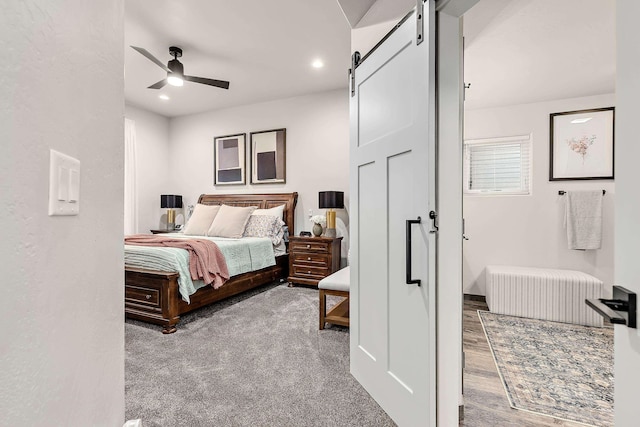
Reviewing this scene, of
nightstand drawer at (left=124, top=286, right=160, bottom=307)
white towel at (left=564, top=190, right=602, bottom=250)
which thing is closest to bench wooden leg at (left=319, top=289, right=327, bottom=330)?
nightstand drawer at (left=124, top=286, right=160, bottom=307)

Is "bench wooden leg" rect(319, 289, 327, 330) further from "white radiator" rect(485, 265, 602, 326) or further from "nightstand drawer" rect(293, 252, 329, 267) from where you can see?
"white radiator" rect(485, 265, 602, 326)

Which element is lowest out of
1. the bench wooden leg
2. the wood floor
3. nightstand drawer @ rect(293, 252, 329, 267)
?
the wood floor

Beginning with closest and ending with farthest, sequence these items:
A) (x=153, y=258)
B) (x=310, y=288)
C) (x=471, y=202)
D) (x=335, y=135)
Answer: (x=153, y=258), (x=471, y=202), (x=310, y=288), (x=335, y=135)

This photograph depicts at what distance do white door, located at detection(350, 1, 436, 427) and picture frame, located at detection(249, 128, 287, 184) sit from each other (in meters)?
3.14

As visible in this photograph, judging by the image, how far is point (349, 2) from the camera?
6.55 feet

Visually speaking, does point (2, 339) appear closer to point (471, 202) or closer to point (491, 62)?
point (491, 62)

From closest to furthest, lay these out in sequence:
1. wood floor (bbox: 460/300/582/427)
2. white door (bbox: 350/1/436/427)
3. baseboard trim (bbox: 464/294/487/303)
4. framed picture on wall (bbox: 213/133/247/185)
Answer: white door (bbox: 350/1/436/427)
wood floor (bbox: 460/300/582/427)
baseboard trim (bbox: 464/294/487/303)
framed picture on wall (bbox: 213/133/247/185)

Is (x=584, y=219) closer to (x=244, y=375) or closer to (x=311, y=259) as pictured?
(x=311, y=259)

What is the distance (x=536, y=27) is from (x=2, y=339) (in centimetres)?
308

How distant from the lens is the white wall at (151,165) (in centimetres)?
545

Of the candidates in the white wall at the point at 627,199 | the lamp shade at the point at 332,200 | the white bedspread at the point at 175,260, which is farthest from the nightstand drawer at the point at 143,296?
the white wall at the point at 627,199

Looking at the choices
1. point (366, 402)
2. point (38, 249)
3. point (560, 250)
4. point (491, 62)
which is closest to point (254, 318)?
point (366, 402)

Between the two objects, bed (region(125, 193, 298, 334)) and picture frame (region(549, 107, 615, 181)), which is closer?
bed (region(125, 193, 298, 334))

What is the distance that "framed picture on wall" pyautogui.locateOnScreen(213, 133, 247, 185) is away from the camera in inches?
212
